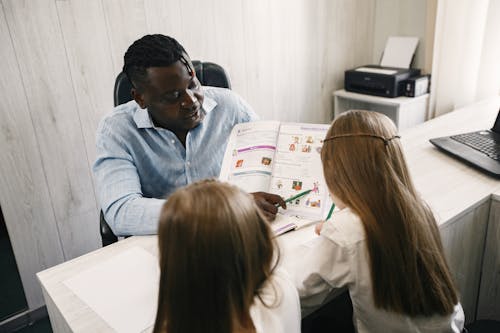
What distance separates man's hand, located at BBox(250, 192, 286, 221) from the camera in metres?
1.12

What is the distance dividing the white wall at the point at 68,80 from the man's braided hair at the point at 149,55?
2.03ft

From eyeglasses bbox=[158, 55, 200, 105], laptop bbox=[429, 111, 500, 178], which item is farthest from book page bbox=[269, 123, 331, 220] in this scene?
laptop bbox=[429, 111, 500, 178]

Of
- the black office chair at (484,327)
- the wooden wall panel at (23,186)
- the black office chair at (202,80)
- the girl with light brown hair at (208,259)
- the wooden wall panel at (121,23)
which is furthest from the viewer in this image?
the wooden wall panel at (121,23)

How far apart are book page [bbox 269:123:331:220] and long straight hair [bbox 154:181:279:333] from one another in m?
0.53

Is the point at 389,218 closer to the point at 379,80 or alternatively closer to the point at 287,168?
the point at 287,168

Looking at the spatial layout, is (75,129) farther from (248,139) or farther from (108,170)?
(248,139)

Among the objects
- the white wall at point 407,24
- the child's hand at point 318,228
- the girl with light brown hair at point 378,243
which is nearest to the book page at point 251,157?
the child's hand at point 318,228

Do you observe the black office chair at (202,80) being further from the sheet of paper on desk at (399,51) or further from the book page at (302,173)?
the sheet of paper on desk at (399,51)

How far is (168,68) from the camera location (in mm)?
1256

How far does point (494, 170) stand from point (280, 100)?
58.7 inches

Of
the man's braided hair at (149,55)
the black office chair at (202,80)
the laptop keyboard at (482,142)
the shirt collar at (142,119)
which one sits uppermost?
the man's braided hair at (149,55)

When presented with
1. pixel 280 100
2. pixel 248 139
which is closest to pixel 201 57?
pixel 280 100

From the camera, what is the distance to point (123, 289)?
93 centimetres

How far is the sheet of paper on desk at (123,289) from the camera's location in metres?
0.84
